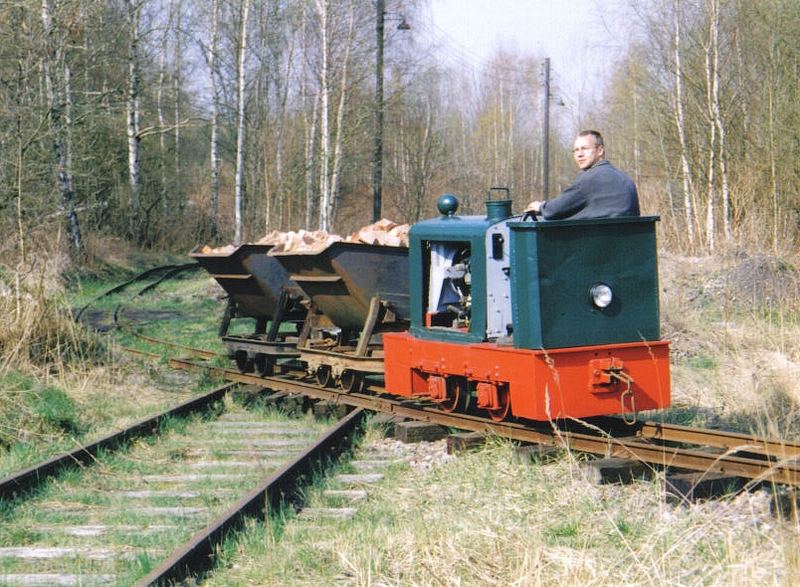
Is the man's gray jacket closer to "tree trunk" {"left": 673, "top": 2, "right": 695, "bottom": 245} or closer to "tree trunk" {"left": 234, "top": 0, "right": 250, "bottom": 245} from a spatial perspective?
"tree trunk" {"left": 673, "top": 2, "right": 695, "bottom": 245}

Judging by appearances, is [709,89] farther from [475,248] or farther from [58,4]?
[475,248]

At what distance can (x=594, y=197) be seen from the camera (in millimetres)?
A: 7492

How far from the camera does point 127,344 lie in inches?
611

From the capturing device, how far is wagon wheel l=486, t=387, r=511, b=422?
25.8 ft

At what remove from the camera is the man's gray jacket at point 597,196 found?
745cm

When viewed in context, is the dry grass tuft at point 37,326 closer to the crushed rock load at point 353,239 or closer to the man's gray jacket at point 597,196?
the crushed rock load at point 353,239

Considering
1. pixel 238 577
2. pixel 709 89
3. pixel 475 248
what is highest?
pixel 709 89

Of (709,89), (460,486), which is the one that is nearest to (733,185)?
(709,89)

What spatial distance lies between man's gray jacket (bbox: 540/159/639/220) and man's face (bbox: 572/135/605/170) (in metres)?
0.11

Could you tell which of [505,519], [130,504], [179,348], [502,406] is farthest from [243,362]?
[505,519]

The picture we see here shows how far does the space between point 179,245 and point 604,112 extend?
30349mm

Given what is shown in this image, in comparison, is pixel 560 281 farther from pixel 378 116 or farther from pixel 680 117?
pixel 378 116

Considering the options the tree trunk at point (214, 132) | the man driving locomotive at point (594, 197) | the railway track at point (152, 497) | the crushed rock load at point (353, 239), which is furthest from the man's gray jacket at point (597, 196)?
the tree trunk at point (214, 132)

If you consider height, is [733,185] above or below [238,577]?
above
